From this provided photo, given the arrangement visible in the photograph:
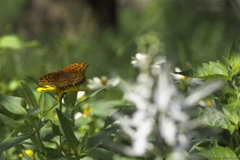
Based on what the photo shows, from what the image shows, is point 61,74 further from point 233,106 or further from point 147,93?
point 233,106

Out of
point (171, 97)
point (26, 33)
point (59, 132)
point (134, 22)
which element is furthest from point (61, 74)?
point (134, 22)

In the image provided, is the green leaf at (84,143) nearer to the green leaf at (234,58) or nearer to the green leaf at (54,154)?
the green leaf at (54,154)

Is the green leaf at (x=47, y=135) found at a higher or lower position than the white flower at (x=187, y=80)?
lower

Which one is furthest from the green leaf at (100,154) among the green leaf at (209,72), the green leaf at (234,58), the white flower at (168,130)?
the green leaf at (234,58)

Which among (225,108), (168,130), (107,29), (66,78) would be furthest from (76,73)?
(107,29)

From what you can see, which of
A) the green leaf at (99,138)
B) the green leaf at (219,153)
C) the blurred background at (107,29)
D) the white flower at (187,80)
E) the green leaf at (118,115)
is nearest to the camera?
the green leaf at (219,153)
